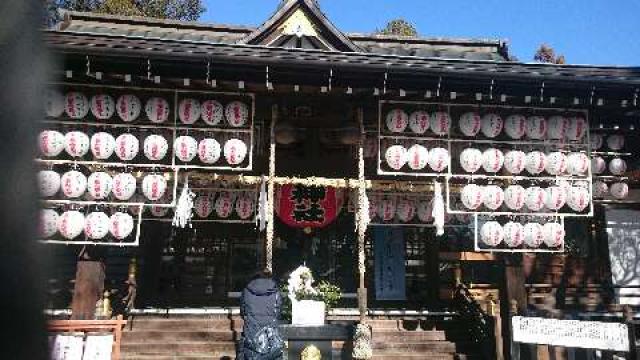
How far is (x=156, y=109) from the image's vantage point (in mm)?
10523

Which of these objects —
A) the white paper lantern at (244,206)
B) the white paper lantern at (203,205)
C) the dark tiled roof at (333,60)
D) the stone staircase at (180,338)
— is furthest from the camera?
the white paper lantern at (244,206)

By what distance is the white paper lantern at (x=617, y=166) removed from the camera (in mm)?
12383

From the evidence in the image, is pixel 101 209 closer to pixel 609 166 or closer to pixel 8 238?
pixel 8 238

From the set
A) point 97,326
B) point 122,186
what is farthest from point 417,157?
point 97,326

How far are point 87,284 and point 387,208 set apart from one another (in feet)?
24.8

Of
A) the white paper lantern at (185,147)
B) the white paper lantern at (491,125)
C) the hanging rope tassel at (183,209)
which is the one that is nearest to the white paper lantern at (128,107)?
the white paper lantern at (185,147)

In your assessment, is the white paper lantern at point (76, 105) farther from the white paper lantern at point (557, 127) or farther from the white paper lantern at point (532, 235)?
the white paper lantern at point (557, 127)

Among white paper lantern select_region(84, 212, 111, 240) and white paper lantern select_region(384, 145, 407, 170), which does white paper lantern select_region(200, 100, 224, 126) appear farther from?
white paper lantern select_region(384, 145, 407, 170)

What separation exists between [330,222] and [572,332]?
7.57 metres

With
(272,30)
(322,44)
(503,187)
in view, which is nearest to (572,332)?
(503,187)

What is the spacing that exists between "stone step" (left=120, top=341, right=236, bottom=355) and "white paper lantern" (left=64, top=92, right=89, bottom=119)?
16.6 feet

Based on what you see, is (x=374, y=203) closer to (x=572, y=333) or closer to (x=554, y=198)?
(x=554, y=198)

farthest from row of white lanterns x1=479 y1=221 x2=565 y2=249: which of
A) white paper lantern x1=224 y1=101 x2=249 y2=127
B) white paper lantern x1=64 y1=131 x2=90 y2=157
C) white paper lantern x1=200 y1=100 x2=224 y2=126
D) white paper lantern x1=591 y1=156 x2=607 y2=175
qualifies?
white paper lantern x1=64 y1=131 x2=90 y2=157

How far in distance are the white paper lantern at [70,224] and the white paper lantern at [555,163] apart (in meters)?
10.0
